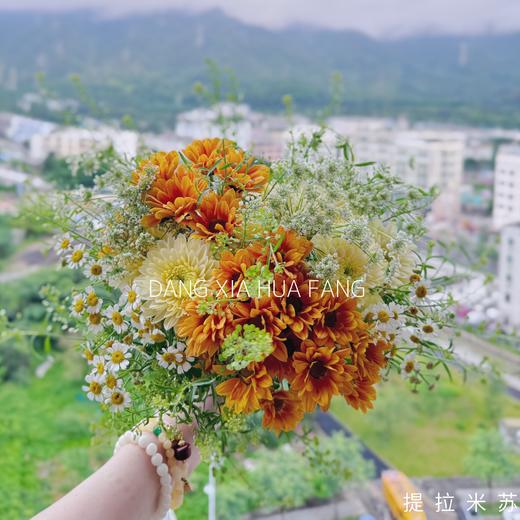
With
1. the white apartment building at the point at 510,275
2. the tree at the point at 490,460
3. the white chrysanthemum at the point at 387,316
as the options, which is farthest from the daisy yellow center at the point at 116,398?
the white apartment building at the point at 510,275

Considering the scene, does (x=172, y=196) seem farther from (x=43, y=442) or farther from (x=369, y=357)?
(x=43, y=442)

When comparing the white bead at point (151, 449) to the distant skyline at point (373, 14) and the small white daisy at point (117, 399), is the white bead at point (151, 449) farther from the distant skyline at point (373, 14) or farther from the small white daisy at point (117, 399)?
the distant skyline at point (373, 14)

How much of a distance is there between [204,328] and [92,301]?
0.12 metres

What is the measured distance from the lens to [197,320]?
1.45 ft

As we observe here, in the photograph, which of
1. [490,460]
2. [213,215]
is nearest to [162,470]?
[213,215]

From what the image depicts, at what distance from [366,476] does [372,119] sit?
11.7 feet

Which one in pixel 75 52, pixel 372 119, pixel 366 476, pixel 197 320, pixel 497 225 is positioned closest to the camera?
pixel 197 320

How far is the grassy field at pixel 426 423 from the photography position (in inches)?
118

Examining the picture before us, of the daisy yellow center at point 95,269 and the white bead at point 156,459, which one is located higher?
the daisy yellow center at point 95,269

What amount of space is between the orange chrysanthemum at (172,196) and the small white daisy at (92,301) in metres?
0.07

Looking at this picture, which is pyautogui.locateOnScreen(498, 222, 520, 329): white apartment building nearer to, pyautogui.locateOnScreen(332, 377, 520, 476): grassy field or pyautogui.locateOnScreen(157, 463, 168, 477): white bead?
pyautogui.locateOnScreen(332, 377, 520, 476): grassy field

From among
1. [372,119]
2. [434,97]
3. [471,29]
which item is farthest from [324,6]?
[372,119]

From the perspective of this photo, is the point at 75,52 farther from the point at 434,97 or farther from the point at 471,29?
the point at 471,29

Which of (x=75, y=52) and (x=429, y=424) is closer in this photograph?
(x=429, y=424)
